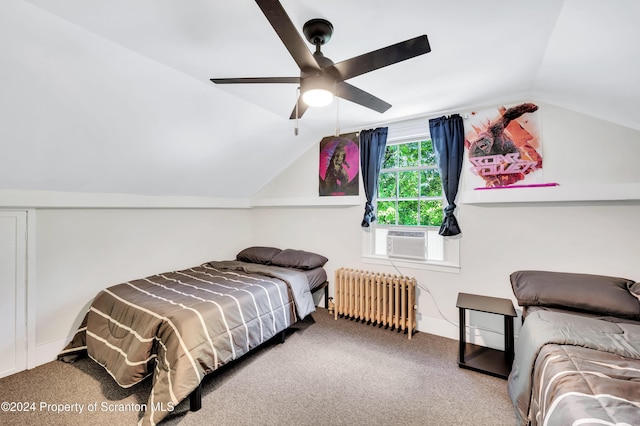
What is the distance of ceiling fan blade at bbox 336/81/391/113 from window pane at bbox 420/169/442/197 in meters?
1.52

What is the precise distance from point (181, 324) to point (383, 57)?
211cm

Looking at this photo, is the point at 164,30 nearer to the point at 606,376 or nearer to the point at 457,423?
the point at 606,376

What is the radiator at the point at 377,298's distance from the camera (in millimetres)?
3014

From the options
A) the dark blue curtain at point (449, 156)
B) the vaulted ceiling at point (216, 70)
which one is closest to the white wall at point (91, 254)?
the vaulted ceiling at point (216, 70)

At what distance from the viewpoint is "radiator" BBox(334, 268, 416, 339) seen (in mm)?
3014

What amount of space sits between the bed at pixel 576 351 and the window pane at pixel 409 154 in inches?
62.5

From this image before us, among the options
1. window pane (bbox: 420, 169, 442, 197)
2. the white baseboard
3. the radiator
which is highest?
window pane (bbox: 420, 169, 442, 197)

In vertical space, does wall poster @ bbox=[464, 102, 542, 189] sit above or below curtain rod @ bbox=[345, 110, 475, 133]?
below

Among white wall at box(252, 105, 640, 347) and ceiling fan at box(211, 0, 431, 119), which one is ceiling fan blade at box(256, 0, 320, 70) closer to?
ceiling fan at box(211, 0, 431, 119)

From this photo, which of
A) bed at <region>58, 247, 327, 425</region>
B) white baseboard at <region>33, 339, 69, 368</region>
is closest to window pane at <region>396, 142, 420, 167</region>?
bed at <region>58, 247, 327, 425</region>

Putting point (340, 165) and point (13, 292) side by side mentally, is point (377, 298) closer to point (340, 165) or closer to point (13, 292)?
point (340, 165)

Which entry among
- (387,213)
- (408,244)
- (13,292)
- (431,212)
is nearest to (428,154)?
(431,212)

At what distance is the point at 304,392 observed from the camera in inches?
82.7

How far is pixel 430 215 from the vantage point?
323cm
